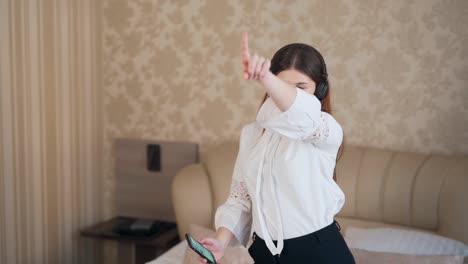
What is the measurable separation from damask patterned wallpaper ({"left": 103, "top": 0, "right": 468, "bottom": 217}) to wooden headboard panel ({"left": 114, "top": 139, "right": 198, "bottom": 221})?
7 cm

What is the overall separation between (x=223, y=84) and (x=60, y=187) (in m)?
1.08

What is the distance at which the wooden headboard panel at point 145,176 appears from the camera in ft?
10.1

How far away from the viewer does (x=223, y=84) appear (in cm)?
293

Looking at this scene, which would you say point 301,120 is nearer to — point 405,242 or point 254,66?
point 254,66

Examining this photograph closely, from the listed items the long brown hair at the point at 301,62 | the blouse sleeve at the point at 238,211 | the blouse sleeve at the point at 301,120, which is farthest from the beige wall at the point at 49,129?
the blouse sleeve at the point at 301,120

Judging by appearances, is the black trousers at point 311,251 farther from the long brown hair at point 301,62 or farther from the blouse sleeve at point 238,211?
the long brown hair at point 301,62

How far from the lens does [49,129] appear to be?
2752 millimetres

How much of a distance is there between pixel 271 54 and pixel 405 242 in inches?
47.5

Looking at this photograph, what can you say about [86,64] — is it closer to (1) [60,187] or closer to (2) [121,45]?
(2) [121,45]

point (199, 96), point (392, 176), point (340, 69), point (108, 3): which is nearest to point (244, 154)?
point (392, 176)

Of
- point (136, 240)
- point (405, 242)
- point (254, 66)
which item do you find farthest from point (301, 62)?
point (136, 240)

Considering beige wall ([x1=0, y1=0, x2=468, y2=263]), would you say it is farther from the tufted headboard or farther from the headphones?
the headphones

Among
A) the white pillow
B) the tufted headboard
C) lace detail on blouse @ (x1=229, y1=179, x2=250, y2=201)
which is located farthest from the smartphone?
the tufted headboard

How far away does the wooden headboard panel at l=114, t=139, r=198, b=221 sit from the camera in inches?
121
